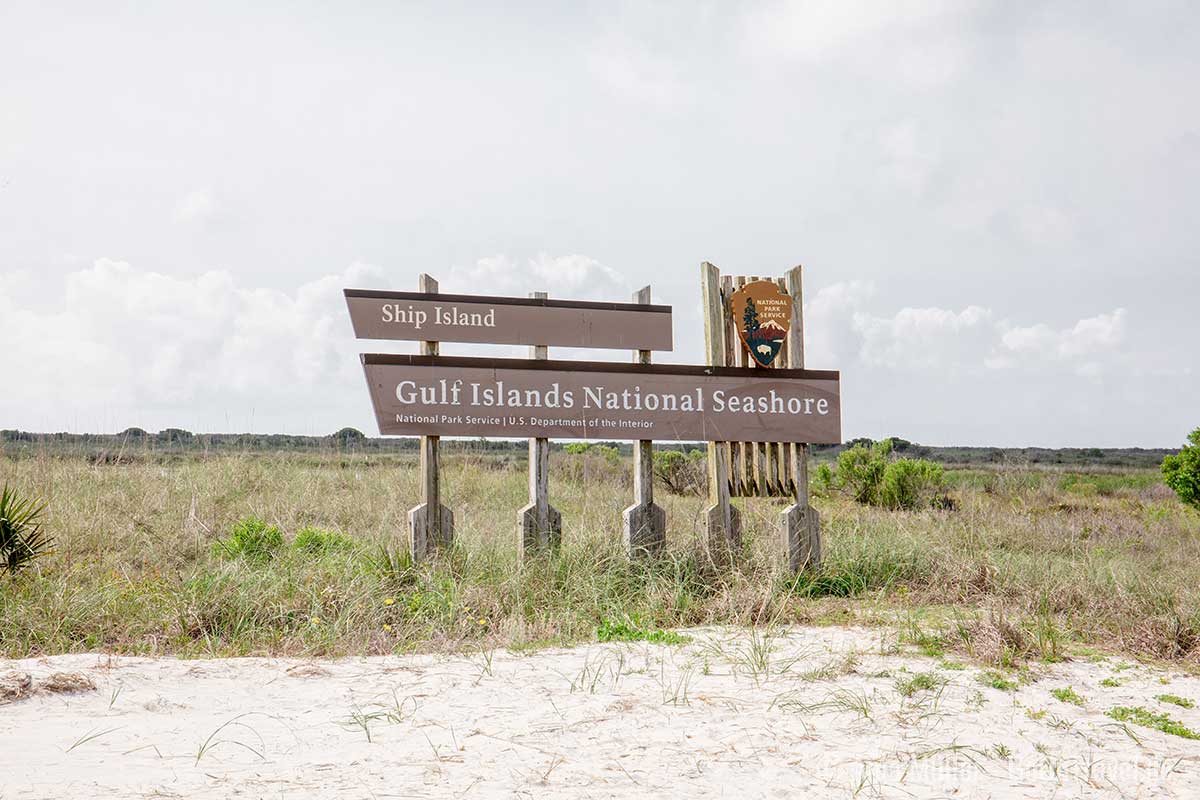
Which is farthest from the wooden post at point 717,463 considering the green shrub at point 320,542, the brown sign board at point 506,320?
the green shrub at point 320,542

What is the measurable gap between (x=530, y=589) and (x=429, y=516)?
51.6 inches

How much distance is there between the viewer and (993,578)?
7609mm

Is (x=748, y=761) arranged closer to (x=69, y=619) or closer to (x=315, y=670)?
(x=315, y=670)

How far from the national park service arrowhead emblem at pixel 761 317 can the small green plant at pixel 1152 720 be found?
453cm

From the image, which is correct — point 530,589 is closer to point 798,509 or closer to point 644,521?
point 644,521

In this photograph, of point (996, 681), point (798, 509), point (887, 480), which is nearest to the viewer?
point (996, 681)

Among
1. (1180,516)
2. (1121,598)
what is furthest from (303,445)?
(1180,516)

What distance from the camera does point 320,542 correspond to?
27.9 feet

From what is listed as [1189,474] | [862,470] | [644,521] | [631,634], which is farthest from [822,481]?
[631,634]

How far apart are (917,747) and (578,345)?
5.04 m

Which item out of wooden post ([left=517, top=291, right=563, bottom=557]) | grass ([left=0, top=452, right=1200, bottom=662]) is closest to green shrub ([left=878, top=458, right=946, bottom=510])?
grass ([left=0, top=452, right=1200, bottom=662])

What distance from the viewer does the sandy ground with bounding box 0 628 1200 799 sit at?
3.74 m

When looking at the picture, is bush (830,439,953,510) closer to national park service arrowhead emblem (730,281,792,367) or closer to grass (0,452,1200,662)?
grass (0,452,1200,662)

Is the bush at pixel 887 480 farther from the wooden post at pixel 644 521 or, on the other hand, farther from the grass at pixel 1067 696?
the grass at pixel 1067 696
